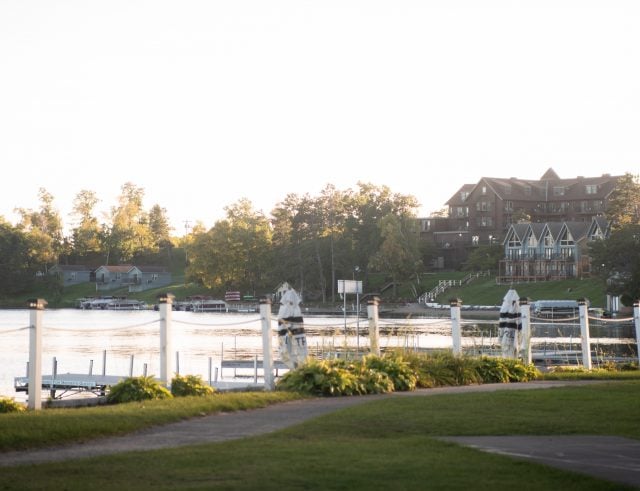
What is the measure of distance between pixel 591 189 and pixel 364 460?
15103 cm

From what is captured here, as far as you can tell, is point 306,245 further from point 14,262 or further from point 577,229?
point 14,262

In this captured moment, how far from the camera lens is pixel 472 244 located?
155625 millimetres

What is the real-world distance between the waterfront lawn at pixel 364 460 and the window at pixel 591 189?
14511 cm

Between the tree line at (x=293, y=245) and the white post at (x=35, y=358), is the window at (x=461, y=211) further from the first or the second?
the white post at (x=35, y=358)

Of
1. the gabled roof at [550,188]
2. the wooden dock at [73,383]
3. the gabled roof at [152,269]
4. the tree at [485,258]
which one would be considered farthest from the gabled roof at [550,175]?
the wooden dock at [73,383]

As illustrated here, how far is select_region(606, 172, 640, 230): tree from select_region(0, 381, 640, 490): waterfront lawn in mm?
111963

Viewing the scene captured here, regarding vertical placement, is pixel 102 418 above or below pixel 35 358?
below

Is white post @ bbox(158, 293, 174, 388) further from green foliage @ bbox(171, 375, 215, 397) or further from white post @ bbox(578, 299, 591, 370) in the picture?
white post @ bbox(578, 299, 591, 370)

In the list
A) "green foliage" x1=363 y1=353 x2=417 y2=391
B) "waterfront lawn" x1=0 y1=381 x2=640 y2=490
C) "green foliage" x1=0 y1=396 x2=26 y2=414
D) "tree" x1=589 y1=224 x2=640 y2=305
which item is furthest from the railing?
"green foliage" x1=0 y1=396 x2=26 y2=414

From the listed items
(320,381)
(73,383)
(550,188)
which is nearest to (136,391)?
(320,381)

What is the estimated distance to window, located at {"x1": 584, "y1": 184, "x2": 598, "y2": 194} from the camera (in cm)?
15638

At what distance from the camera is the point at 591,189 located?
15675 centimetres

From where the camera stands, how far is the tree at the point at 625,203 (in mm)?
125162

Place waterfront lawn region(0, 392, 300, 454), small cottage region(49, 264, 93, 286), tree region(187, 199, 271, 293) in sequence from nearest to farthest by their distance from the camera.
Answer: waterfront lawn region(0, 392, 300, 454) < tree region(187, 199, 271, 293) < small cottage region(49, 264, 93, 286)
